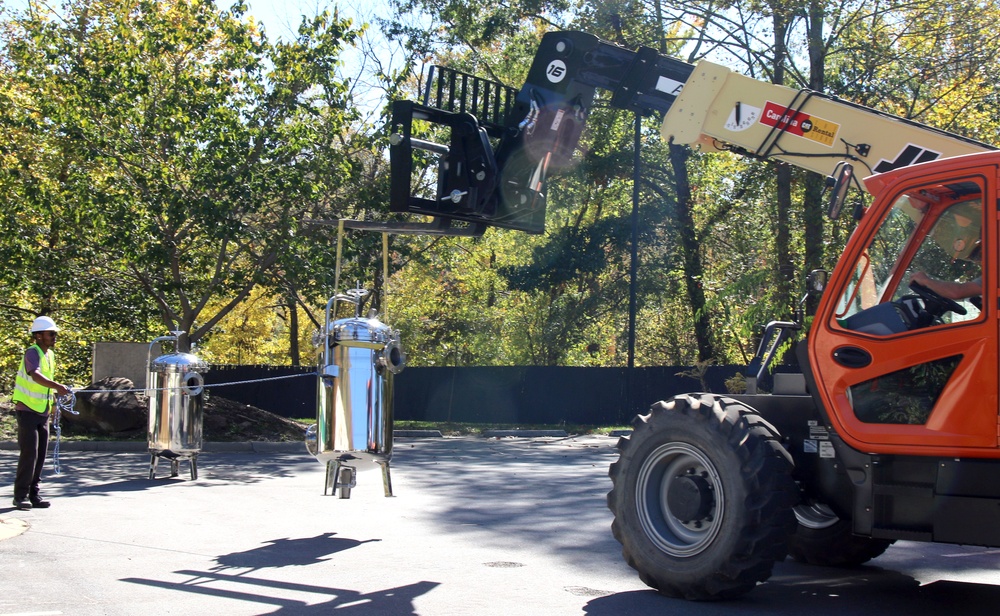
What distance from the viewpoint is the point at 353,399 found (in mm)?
8172

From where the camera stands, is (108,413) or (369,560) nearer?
(369,560)

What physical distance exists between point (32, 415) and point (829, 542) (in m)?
7.47

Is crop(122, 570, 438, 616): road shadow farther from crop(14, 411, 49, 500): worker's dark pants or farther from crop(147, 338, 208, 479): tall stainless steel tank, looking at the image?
crop(147, 338, 208, 479): tall stainless steel tank

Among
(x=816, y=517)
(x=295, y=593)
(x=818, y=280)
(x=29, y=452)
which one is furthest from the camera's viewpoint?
(x=29, y=452)

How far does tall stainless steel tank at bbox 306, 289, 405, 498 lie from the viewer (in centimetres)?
815

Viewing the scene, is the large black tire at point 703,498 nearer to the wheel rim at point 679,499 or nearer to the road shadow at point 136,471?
the wheel rim at point 679,499

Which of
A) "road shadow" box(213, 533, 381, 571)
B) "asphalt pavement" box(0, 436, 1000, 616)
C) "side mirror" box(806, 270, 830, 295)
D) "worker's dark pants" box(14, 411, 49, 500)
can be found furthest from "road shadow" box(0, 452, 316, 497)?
"side mirror" box(806, 270, 830, 295)

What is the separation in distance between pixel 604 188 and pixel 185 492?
24.3 m

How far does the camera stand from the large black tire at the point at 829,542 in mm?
7113

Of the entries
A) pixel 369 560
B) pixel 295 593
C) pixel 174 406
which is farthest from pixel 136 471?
pixel 295 593

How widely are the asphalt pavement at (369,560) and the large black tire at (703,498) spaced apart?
0.71ft

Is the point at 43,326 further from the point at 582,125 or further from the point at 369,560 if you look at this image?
the point at 582,125

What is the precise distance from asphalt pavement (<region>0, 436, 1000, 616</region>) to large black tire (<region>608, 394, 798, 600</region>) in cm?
22

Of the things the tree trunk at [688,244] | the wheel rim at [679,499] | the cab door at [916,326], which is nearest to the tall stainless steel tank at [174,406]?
the wheel rim at [679,499]
